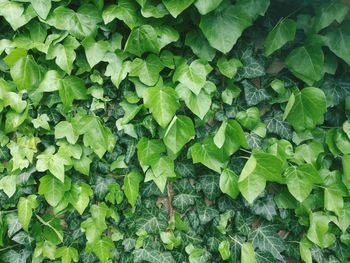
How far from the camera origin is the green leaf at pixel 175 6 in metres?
1.37

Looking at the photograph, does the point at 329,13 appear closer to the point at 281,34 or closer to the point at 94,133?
the point at 281,34

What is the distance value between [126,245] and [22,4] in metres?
1.18

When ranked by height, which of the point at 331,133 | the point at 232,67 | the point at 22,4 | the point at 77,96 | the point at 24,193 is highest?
the point at 22,4

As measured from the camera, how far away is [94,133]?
A: 1555 mm

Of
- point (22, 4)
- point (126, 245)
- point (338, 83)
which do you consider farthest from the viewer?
point (126, 245)

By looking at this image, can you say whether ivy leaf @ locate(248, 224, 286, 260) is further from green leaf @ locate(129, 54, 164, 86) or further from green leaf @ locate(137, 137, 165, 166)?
green leaf @ locate(129, 54, 164, 86)

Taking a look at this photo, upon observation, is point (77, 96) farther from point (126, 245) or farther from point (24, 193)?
point (126, 245)

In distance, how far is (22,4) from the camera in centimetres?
147

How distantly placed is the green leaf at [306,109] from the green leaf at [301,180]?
7.1 inches

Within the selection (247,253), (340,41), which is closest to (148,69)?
(340,41)

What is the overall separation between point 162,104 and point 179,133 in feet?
0.48

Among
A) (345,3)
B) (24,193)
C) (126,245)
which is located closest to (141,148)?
(126,245)

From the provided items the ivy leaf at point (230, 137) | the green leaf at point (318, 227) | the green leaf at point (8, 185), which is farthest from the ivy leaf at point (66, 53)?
the green leaf at point (318, 227)

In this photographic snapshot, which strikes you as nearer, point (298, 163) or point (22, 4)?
point (22, 4)
